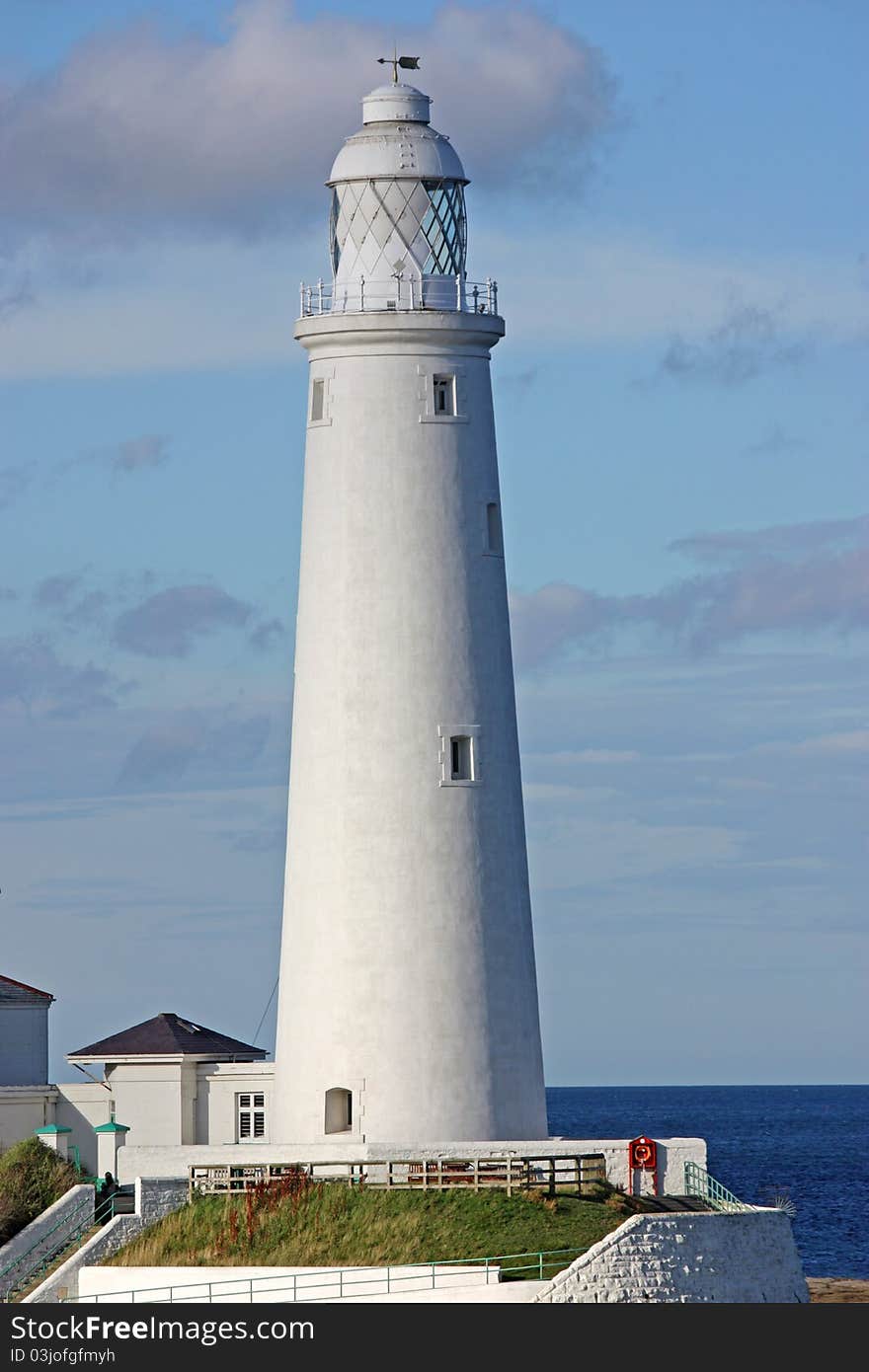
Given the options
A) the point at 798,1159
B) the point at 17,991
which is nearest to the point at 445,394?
the point at 17,991

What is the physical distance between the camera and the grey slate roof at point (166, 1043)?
53.2 metres

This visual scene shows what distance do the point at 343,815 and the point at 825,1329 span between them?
39.1ft

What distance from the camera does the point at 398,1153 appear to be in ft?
148

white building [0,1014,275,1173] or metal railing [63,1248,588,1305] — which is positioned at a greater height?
white building [0,1014,275,1173]

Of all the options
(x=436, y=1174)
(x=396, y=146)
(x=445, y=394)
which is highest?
(x=396, y=146)

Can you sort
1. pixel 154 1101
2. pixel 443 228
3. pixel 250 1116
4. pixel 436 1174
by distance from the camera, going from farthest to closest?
pixel 154 1101 < pixel 250 1116 < pixel 443 228 < pixel 436 1174

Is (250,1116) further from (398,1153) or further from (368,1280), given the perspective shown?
(368,1280)

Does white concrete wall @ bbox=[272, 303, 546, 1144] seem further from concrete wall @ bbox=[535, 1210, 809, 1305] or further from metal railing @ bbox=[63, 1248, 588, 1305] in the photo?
metal railing @ bbox=[63, 1248, 588, 1305]

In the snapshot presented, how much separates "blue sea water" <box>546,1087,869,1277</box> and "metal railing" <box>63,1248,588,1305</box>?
27463 millimetres

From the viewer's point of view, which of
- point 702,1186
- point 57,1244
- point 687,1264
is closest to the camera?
point 687,1264

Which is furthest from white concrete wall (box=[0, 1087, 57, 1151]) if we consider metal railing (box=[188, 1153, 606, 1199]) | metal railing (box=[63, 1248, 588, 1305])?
metal railing (box=[63, 1248, 588, 1305])

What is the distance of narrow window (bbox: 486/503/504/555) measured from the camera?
47469 mm

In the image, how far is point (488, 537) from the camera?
4750 cm

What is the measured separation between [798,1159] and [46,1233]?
252 feet
